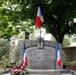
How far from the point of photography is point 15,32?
904 inches

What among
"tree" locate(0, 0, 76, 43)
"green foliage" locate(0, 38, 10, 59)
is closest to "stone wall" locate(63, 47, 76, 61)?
"tree" locate(0, 0, 76, 43)

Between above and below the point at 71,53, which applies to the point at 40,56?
below

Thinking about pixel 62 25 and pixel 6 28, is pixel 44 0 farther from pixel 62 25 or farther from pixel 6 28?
pixel 6 28

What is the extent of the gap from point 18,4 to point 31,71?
30.1 ft

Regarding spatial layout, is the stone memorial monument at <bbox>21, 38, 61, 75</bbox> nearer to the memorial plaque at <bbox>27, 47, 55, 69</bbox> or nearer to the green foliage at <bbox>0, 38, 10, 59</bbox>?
the memorial plaque at <bbox>27, 47, 55, 69</bbox>

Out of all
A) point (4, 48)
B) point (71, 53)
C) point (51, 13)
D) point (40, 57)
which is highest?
point (51, 13)

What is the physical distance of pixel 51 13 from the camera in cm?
1958

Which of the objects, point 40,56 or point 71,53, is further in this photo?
point 71,53

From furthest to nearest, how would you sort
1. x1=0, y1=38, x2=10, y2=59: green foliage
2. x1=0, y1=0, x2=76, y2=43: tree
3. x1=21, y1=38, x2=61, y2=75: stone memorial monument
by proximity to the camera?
x1=0, y1=0, x2=76, y2=43: tree
x1=0, y1=38, x2=10, y2=59: green foliage
x1=21, y1=38, x2=61, y2=75: stone memorial monument

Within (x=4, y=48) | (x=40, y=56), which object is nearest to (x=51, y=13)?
(x=4, y=48)

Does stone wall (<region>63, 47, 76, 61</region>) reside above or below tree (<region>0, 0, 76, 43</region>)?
below

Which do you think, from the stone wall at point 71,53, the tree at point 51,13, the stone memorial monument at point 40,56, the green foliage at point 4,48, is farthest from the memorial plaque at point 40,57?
the stone wall at point 71,53

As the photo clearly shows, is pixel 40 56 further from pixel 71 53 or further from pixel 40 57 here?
pixel 71 53

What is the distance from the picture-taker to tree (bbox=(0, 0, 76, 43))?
18.3 m
